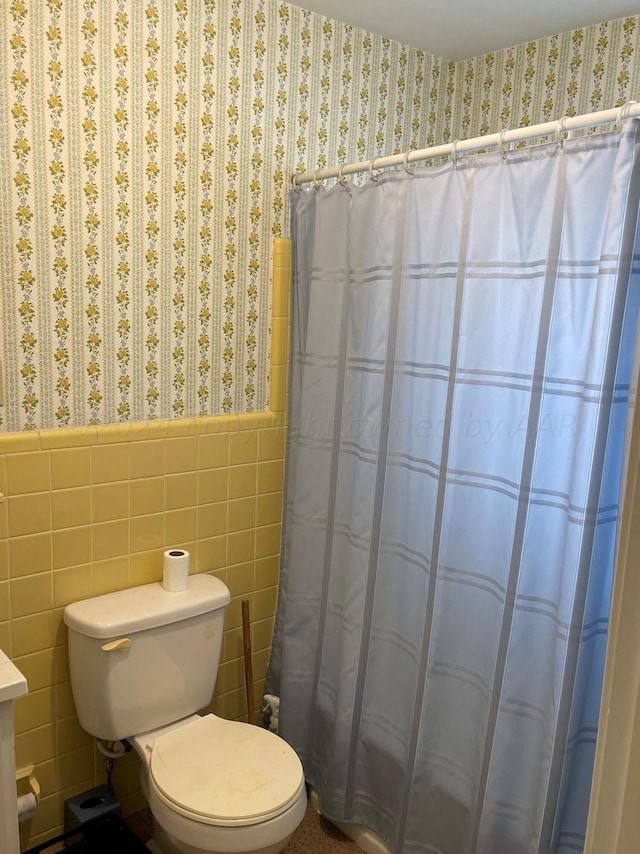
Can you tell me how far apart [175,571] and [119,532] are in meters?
0.20

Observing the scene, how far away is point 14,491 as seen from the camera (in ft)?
5.71

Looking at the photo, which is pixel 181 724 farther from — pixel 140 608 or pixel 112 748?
pixel 140 608

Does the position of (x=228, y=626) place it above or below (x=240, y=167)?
below

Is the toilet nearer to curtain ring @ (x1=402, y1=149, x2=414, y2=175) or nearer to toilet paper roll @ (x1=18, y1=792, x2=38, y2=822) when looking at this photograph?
toilet paper roll @ (x1=18, y1=792, x2=38, y2=822)

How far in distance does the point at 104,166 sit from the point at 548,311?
1.19 m

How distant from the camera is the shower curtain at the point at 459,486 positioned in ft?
4.69

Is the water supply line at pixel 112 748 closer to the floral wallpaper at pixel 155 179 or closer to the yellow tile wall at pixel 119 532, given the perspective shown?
the yellow tile wall at pixel 119 532

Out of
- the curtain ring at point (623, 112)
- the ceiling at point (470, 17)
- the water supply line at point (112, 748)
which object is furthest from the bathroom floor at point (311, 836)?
the ceiling at point (470, 17)

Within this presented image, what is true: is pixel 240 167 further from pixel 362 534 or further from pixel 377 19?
pixel 362 534

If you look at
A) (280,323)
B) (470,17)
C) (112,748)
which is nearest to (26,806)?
(112,748)

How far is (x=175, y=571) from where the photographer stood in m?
1.96

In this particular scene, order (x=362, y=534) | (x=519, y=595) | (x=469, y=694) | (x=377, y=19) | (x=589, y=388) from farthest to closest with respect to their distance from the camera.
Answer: (x=377, y=19) → (x=362, y=534) → (x=469, y=694) → (x=519, y=595) → (x=589, y=388)

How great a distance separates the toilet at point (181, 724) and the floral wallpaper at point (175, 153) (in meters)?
0.55

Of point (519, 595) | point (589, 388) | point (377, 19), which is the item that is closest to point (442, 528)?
point (519, 595)
